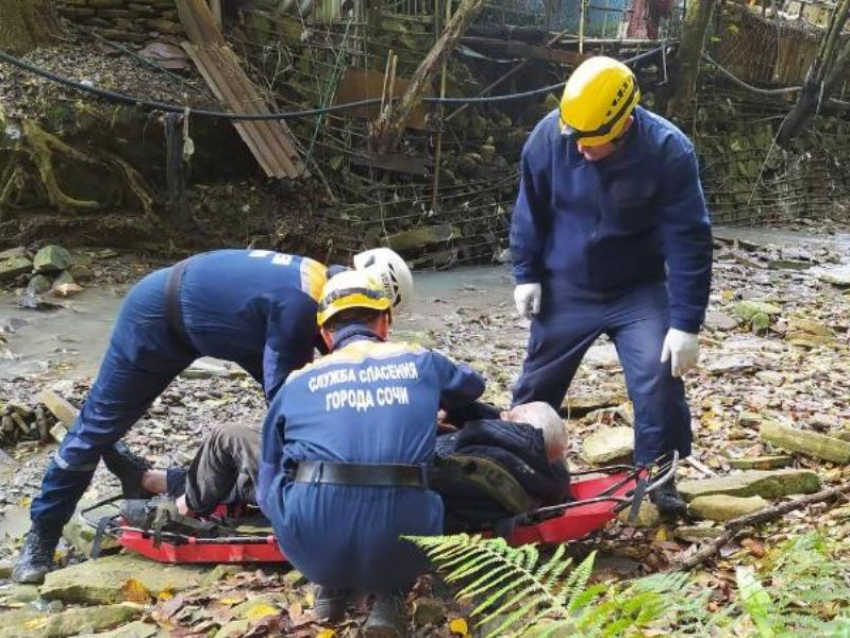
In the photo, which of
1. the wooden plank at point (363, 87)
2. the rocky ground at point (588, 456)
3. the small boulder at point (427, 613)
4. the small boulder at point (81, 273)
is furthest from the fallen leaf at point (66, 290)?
the small boulder at point (427, 613)

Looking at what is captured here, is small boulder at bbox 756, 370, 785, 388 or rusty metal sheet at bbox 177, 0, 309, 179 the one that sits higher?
rusty metal sheet at bbox 177, 0, 309, 179

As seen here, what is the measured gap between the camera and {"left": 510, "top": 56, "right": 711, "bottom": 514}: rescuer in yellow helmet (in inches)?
137

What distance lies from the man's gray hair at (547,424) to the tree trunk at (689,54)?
39.6 ft

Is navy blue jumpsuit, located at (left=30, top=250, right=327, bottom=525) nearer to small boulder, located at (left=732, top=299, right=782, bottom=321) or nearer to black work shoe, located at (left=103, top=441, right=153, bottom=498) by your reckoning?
black work shoe, located at (left=103, top=441, right=153, bottom=498)

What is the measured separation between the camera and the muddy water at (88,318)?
7195 mm

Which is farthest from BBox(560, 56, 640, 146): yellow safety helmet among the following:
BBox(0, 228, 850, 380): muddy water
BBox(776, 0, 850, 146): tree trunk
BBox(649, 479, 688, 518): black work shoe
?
BBox(776, 0, 850, 146): tree trunk

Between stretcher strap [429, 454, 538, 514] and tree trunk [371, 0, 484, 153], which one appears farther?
tree trunk [371, 0, 484, 153]

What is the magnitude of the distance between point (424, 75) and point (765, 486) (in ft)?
28.4

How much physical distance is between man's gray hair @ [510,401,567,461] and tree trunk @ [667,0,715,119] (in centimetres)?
1207

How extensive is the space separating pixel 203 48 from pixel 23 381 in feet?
20.9

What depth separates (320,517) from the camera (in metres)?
2.76

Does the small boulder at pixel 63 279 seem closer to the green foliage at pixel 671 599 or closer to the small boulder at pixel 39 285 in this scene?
the small boulder at pixel 39 285

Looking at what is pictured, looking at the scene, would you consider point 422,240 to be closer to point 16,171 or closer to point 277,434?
point 16,171

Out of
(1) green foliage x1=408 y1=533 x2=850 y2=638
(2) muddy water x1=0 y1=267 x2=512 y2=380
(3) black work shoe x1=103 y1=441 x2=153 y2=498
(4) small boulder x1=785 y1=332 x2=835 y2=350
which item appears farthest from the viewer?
(4) small boulder x1=785 y1=332 x2=835 y2=350
